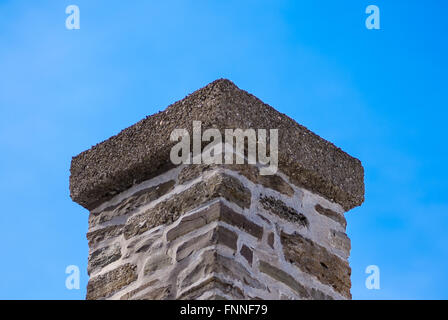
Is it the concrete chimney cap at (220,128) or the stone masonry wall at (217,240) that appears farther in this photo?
the concrete chimney cap at (220,128)

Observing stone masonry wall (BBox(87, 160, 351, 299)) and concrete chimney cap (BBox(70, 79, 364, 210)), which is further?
concrete chimney cap (BBox(70, 79, 364, 210))

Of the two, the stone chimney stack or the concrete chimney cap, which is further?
the concrete chimney cap

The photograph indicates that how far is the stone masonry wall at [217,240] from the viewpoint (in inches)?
133

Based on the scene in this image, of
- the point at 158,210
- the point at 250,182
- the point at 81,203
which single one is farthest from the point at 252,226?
the point at 81,203

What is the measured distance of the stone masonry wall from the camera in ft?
11.1

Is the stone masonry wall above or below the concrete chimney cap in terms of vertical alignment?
below

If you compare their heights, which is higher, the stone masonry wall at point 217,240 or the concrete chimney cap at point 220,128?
the concrete chimney cap at point 220,128

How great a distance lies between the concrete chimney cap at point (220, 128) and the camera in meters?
3.76

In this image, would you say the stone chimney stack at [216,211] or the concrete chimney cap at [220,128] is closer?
the stone chimney stack at [216,211]

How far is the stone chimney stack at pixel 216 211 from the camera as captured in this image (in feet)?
11.3

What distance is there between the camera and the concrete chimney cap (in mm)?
3760

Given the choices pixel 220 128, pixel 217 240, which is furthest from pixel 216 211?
pixel 220 128
